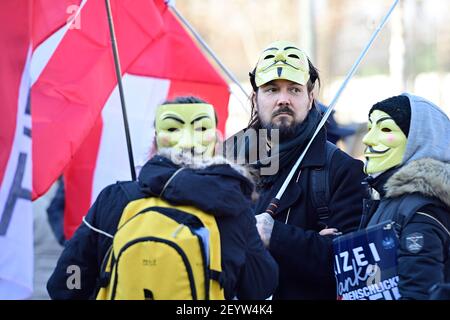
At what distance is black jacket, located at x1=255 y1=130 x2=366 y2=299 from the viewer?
4707mm

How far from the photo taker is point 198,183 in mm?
3797

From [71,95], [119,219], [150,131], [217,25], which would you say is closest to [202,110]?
[119,219]

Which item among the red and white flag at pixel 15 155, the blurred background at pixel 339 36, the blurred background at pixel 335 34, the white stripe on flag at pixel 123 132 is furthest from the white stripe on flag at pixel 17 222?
the blurred background at pixel 335 34

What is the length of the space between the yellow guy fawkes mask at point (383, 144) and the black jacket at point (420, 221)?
0.08m

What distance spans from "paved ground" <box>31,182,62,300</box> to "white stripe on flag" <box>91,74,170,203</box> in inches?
93.8

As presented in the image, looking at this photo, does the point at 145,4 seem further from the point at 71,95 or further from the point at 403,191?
the point at 403,191

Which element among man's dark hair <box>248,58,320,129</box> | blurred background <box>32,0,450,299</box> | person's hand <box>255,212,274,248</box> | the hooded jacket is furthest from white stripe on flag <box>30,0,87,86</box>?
blurred background <box>32,0,450,299</box>

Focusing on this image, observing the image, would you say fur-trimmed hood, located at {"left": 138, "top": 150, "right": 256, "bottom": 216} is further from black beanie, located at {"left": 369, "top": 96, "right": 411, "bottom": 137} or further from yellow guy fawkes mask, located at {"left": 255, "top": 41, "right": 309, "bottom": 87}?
yellow guy fawkes mask, located at {"left": 255, "top": 41, "right": 309, "bottom": 87}

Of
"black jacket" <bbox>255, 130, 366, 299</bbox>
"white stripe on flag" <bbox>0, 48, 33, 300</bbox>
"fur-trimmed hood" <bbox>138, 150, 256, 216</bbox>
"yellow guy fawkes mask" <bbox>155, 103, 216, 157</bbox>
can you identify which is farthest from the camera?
"white stripe on flag" <bbox>0, 48, 33, 300</bbox>

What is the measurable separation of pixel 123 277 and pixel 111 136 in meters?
3.90

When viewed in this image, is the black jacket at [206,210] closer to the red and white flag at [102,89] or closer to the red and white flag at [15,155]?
the red and white flag at [102,89]

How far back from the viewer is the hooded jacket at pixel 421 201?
412 centimetres

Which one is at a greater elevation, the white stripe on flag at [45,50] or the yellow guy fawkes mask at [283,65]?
the white stripe on flag at [45,50]

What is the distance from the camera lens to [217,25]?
1368 inches
